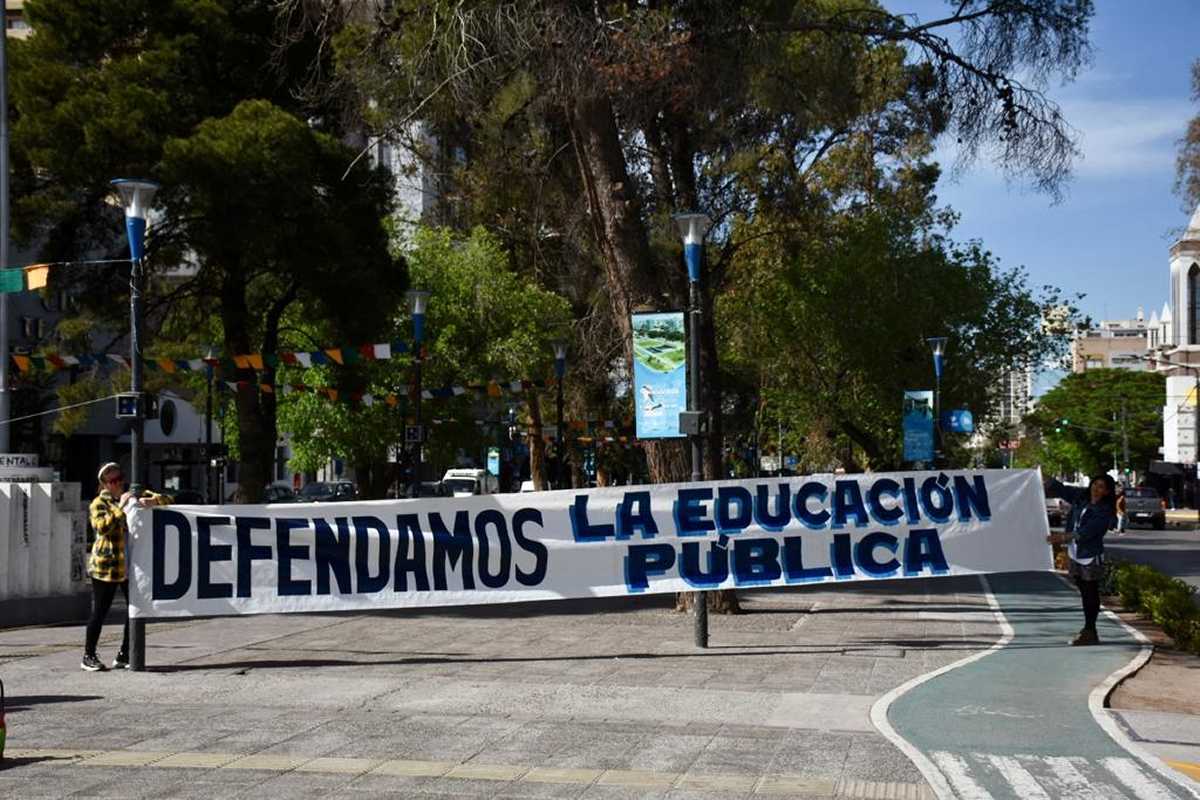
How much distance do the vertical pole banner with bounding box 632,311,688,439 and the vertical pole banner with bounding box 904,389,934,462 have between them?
62.4 ft

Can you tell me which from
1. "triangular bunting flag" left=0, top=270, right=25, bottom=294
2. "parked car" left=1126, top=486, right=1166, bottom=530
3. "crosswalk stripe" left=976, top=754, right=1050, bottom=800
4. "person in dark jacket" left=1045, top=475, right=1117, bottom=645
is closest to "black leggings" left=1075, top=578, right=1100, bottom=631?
"person in dark jacket" left=1045, top=475, right=1117, bottom=645

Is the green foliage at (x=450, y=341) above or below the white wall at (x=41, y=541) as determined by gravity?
above

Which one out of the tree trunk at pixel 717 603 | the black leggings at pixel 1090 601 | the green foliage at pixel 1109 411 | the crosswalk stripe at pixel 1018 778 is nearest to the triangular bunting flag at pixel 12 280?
the tree trunk at pixel 717 603

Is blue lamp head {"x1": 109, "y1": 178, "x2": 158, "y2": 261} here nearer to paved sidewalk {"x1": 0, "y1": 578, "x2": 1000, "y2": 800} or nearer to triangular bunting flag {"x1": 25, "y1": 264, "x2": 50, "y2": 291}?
paved sidewalk {"x1": 0, "y1": 578, "x2": 1000, "y2": 800}

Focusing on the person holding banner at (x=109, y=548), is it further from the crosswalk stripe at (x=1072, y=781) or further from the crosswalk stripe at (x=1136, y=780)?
the crosswalk stripe at (x=1136, y=780)

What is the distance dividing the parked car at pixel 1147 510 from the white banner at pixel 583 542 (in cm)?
4574

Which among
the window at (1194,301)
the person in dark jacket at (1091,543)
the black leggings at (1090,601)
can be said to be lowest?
the black leggings at (1090,601)

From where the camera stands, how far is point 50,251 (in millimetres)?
27344

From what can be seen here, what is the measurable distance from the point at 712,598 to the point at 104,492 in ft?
27.3

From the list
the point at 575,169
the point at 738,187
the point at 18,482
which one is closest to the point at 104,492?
the point at 18,482

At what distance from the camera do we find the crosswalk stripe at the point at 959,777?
299 inches

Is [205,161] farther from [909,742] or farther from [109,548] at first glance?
[909,742]

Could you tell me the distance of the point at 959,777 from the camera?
8070 mm

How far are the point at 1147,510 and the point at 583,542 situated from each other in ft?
161
